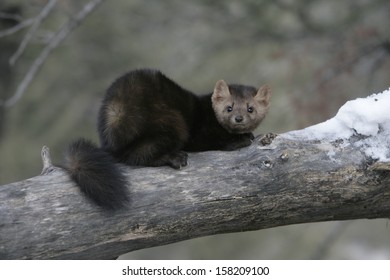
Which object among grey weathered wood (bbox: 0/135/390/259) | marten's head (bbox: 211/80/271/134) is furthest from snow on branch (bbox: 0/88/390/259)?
marten's head (bbox: 211/80/271/134)

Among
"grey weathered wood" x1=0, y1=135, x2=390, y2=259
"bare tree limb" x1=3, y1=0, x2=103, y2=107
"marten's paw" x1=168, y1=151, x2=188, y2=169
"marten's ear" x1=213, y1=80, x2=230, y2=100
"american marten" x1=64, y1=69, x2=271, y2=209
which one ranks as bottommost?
"grey weathered wood" x1=0, y1=135, x2=390, y2=259

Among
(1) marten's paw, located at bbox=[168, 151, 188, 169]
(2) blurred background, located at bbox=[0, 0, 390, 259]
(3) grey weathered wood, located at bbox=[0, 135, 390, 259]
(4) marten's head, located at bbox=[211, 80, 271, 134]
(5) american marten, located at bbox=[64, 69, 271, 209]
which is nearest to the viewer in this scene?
(3) grey weathered wood, located at bbox=[0, 135, 390, 259]

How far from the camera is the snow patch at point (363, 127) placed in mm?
4195

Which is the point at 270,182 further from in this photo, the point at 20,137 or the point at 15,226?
the point at 20,137

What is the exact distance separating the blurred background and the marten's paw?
7.02 ft

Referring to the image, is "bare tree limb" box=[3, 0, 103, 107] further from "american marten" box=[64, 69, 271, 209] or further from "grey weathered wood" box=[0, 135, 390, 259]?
"grey weathered wood" box=[0, 135, 390, 259]

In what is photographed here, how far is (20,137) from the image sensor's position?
11.0 metres

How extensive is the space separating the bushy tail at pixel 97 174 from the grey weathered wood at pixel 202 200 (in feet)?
0.16

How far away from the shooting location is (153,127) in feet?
14.6

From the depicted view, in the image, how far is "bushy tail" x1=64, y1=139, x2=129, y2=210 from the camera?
154 inches

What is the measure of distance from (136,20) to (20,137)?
2.86 m

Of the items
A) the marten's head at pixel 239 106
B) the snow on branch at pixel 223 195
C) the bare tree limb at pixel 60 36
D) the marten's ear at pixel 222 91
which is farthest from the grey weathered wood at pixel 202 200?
the bare tree limb at pixel 60 36

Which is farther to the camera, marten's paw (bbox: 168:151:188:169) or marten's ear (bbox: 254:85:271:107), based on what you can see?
marten's ear (bbox: 254:85:271:107)

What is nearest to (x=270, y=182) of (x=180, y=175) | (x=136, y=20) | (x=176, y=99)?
(x=180, y=175)
